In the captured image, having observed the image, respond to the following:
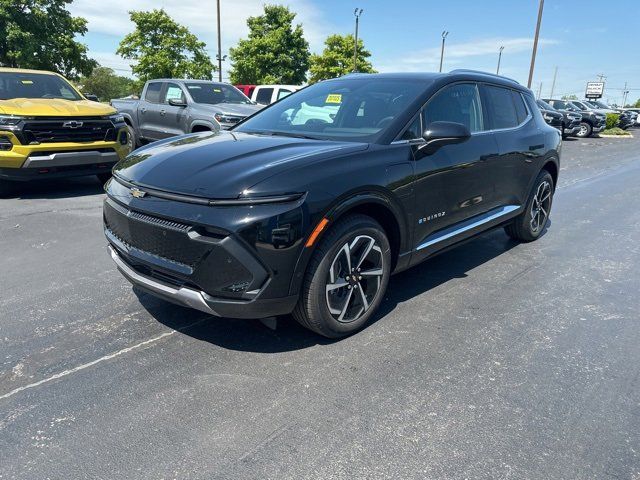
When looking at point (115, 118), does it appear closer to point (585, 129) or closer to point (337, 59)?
point (585, 129)

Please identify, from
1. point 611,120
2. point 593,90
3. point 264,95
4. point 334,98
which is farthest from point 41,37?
point 593,90

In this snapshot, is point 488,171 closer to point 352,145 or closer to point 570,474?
point 352,145

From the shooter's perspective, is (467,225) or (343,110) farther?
(467,225)

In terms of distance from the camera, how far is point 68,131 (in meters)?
6.79

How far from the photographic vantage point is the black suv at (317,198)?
8.39ft

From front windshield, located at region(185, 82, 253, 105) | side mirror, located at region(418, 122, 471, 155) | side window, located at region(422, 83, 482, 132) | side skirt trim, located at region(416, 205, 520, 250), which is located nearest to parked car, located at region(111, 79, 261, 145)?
front windshield, located at region(185, 82, 253, 105)

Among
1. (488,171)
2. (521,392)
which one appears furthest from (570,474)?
(488,171)

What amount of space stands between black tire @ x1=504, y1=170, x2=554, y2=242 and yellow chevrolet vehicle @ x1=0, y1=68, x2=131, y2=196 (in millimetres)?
5682

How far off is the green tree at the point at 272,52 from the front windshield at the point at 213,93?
31.2 m

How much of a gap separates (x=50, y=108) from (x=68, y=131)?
0.42m

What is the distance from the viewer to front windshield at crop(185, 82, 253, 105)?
33.3ft

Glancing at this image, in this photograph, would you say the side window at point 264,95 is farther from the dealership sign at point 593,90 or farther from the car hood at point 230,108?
the dealership sign at point 593,90

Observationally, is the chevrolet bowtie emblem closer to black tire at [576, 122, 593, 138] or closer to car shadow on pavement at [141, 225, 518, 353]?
car shadow on pavement at [141, 225, 518, 353]

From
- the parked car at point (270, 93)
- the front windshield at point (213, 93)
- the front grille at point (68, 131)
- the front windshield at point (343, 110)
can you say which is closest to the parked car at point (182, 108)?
the front windshield at point (213, 93)
